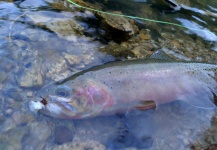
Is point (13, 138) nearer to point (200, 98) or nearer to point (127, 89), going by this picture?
point (127, 89)

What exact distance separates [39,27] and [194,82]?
11.2 ft

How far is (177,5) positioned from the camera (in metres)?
8.22

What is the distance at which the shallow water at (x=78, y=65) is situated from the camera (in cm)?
376

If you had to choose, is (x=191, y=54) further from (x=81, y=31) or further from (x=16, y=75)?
(x=16, y=75)

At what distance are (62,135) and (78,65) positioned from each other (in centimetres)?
162

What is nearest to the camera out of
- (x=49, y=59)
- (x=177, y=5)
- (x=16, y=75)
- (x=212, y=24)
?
(x=16, y=75)

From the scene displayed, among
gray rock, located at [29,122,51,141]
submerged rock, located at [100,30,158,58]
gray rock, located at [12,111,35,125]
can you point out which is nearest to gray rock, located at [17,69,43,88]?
gray rock, located at [12,111,35,125]

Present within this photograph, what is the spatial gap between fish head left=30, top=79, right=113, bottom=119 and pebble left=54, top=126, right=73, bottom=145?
0.69 feet

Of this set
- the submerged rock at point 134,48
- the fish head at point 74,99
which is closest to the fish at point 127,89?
the fish head at point 74,99

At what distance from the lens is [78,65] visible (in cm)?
504

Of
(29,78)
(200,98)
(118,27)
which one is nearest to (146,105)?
(200,98)

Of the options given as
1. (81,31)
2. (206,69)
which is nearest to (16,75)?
(81,31)

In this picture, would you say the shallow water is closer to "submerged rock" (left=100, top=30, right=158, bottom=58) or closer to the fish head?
"submerged rock" (left=100, top=30, right=158, bottom=58)

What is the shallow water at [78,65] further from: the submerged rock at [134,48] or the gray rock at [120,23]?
Result: the gray rock at [120,23]
